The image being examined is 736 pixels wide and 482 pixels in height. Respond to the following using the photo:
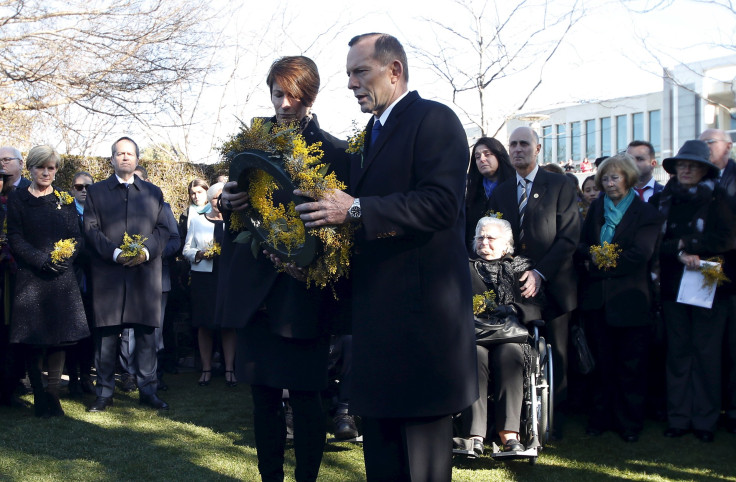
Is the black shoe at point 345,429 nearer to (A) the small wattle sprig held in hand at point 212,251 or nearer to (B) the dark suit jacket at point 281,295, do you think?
(B) the dark suit jacket at point 281,295

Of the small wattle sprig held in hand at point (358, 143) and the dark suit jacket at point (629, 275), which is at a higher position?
the small wattle sprig held in hand at point (358, 143)

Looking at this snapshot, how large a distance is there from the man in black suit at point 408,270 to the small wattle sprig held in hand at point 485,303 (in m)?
2.45

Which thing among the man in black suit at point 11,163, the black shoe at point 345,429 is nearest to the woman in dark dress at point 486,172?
the black shoe at point 345,429

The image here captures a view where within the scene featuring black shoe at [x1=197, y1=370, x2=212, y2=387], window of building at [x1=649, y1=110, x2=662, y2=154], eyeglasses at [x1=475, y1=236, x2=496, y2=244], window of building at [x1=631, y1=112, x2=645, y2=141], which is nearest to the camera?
eyeglasses at [x1=475, y1=236, x2=496, y2=244]

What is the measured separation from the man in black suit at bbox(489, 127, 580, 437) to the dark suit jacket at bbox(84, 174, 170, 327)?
3320 mm

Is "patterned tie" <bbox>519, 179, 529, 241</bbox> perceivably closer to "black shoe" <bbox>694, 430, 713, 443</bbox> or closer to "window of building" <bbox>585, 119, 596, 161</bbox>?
"black shoe" <bbox>694, 430, 713, 443</bbox>

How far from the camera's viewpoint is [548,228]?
19.3ft

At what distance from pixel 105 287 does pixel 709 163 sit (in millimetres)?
5397

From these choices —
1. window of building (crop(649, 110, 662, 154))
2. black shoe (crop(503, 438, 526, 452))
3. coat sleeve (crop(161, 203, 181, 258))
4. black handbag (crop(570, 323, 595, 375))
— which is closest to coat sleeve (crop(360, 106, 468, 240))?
black shoe (crop(503, 438, 526, 452))

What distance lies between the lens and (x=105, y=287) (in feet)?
22.7

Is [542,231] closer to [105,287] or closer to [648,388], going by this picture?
[648,388]

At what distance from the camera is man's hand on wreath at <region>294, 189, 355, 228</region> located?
8.64 ft

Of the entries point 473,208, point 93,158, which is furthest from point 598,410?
point 93,158

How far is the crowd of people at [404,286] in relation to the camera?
2.73 meters
